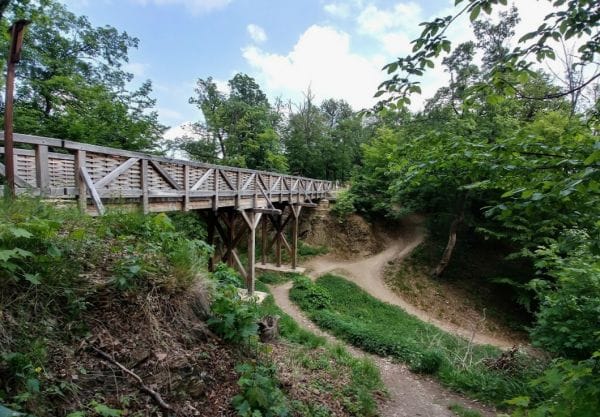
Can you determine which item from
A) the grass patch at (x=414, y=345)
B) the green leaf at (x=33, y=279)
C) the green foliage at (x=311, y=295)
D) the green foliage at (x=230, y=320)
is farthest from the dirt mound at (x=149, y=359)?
the green foliage at (x=311, y=295)

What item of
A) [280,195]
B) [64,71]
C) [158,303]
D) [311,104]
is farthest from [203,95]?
[158,303]

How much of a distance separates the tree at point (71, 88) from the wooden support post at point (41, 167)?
668cm

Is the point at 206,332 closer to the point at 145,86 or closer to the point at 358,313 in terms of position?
the point at 358,313

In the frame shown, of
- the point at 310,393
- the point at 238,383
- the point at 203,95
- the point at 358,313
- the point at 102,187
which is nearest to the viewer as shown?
the point at 238,383

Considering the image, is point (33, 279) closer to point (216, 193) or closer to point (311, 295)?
point (216, 193)

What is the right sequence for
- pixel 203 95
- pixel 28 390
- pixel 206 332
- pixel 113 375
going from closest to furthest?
pixel 28 390 → pixel 113 375 → pixel 206 332 → pixel 203 95

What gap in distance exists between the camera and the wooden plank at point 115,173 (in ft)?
15.1

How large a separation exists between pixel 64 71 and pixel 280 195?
1006 cm

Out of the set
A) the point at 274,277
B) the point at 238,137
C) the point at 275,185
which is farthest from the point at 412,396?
the point at 238,137

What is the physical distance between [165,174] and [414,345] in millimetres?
6756

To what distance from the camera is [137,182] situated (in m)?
5.54

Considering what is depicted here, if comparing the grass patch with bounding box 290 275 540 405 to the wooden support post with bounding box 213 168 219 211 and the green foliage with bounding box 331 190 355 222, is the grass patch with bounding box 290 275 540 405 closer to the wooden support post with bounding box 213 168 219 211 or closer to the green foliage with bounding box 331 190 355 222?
the wooden support post with bounding box 213 168 219 211

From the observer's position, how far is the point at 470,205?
51.2 feet

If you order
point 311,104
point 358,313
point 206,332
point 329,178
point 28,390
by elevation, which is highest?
point 311,104
